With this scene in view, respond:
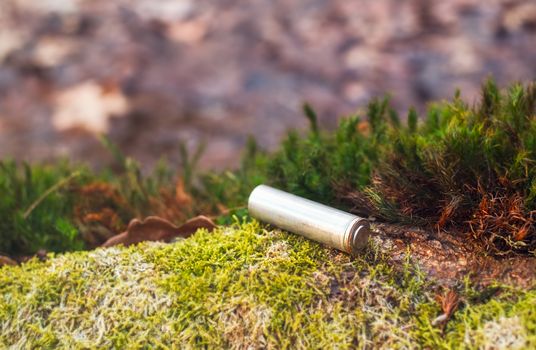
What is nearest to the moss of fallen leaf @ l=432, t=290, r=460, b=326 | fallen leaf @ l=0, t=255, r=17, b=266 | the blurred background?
fallen leaf @ l=432, t=290, r=460, b=326

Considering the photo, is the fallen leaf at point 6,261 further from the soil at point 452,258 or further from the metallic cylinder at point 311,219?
the soil at point 452,258


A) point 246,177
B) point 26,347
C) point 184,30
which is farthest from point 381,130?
point 184,30

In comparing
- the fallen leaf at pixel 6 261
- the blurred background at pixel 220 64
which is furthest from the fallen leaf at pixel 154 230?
the blurred background at pixel 220 64

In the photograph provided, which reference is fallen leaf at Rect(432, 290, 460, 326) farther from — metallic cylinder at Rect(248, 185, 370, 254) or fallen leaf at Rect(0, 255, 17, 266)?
fallen leaf at Rect(0, 255, 17, 266)

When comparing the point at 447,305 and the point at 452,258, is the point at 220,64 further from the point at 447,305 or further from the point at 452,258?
the point at 447,305


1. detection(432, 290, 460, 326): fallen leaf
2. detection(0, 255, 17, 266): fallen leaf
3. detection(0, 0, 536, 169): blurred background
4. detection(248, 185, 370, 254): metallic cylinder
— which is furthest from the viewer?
detection(0, 0, 536, 169): blurred background

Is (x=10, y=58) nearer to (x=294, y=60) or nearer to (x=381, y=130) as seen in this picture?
(x=294, y=60)

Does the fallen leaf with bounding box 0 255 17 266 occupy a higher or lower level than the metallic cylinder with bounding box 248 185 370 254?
lower
